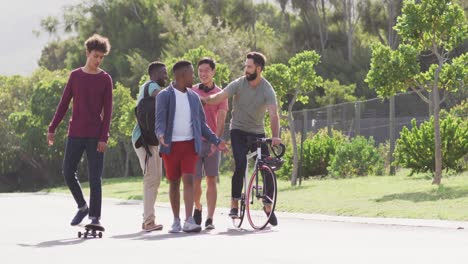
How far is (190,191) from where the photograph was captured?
12.3 metres

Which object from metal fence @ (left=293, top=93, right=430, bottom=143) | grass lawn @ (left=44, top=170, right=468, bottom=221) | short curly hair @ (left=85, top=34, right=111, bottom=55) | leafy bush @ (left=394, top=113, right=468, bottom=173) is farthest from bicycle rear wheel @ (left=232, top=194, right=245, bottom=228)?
metal fence @ (left=293, top=93, right=430, bottom=143)

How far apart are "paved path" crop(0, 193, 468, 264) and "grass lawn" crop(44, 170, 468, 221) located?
90 cm

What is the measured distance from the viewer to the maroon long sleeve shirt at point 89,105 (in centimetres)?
1182

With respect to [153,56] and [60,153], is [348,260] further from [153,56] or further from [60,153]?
[153,56]

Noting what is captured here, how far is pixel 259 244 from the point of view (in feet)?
35.0

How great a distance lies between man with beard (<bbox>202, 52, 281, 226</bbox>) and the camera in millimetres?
12961

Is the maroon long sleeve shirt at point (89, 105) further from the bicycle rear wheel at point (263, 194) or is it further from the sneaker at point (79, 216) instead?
the bicycle rear wheel at point (263, 194)

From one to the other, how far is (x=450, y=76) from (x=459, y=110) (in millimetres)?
10084

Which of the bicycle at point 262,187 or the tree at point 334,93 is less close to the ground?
the tree at point 334,93

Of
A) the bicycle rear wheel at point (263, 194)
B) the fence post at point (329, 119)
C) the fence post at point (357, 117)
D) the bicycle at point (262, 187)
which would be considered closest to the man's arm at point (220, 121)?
the bicycle at point (262, 187)

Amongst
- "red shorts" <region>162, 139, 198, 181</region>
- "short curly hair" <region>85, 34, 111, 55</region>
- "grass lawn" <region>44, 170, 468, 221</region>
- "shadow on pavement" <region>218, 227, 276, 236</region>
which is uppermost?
"short curly hair" <region>85, 34, 111, 55</region>

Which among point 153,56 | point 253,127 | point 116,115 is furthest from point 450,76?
point 153,56

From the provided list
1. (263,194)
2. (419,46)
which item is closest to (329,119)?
(419,46)

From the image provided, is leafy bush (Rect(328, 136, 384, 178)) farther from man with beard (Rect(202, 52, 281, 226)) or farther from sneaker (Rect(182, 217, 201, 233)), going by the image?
sneaker (Rect(182, 217, 201, 233))
